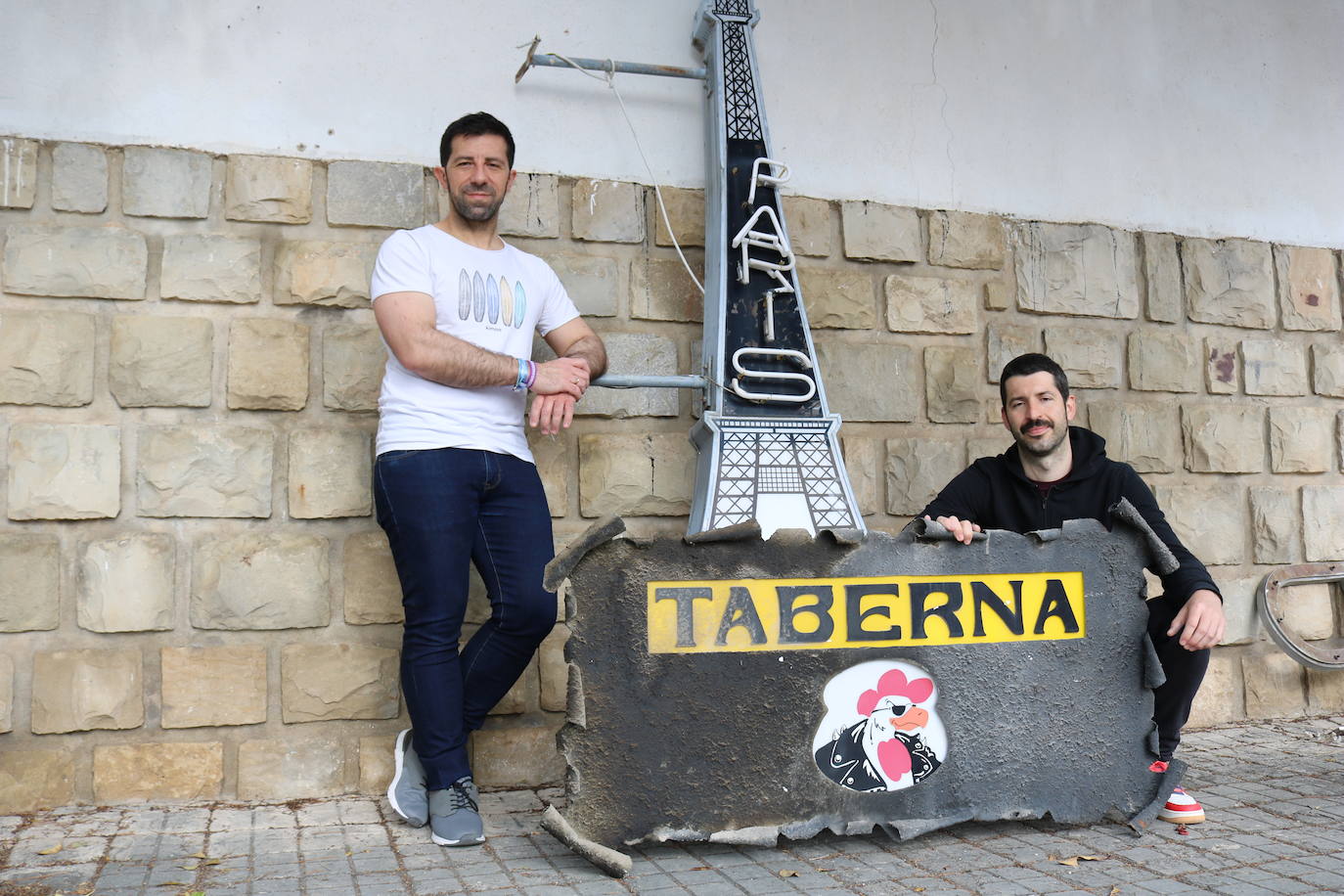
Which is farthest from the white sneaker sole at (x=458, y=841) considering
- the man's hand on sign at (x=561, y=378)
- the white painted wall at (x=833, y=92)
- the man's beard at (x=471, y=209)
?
the white painted wall at (x=833, y=92)

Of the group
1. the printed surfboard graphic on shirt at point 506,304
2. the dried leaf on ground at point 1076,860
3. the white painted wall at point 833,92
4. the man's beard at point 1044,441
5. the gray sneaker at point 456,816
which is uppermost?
the white painted wall at point 833,92

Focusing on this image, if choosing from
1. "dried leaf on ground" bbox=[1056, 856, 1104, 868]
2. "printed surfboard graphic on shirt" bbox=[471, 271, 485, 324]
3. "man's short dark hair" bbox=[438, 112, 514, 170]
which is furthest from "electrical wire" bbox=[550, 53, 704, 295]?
"dried leaf on ground" bbox=[1056, 856, 1104, 868]

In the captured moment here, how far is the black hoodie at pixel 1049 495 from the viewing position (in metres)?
3.11

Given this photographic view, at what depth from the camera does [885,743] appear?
2674 mm

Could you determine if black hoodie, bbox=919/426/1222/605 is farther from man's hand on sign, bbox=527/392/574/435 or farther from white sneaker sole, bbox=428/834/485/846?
white sneaker sole, bbox=428/834/485/846

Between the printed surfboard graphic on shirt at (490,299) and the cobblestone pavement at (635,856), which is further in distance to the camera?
the printed surfboard graphic on shirt at (490,299)

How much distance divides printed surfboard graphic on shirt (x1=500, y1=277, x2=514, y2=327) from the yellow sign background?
963mm

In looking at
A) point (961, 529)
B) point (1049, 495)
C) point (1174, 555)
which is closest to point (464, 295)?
point (961, 529)

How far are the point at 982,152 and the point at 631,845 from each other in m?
2.90

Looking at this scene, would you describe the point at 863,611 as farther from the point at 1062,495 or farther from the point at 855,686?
the point at 1062,495

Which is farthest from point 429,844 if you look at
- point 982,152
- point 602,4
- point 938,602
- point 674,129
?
point 982,152

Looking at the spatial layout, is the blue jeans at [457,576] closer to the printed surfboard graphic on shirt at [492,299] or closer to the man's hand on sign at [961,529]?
the printed surfboard graphic on shirt at [492,299]

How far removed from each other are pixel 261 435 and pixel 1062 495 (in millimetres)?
2355

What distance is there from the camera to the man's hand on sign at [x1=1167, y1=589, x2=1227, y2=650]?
2797mm
